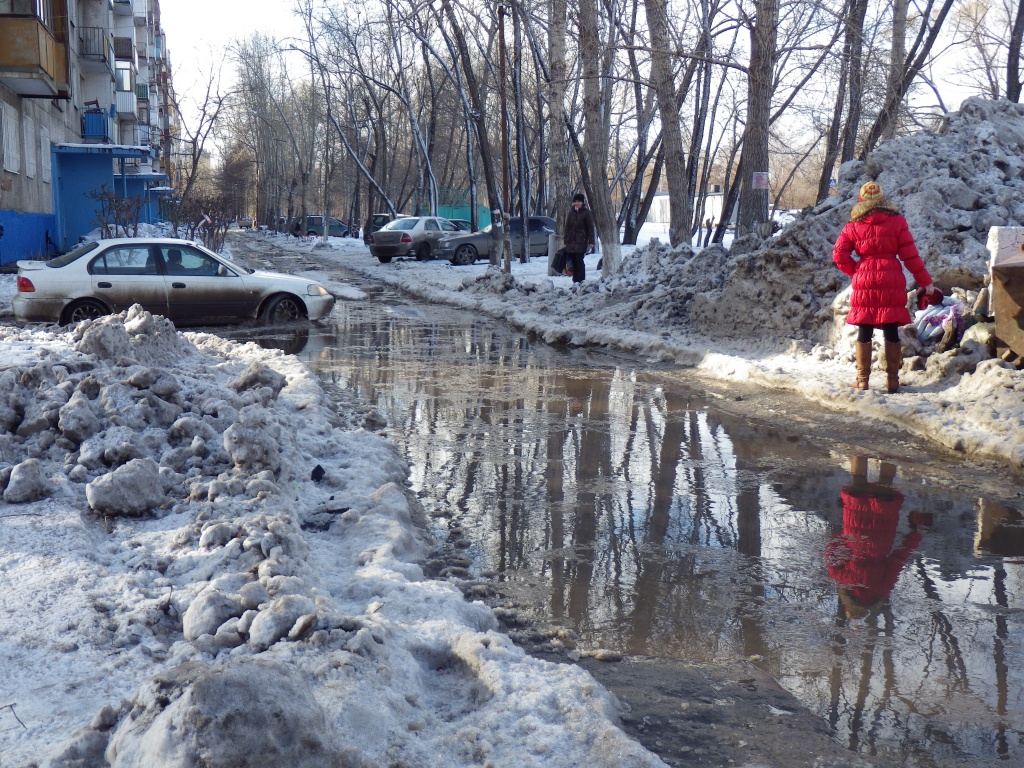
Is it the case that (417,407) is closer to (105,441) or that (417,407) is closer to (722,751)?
(105,441)

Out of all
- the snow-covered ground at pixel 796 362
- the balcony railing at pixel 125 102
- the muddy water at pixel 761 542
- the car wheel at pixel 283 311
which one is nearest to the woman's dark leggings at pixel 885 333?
the snow-covered ground at pixel 796 362

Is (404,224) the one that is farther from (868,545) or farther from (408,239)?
(868,545)

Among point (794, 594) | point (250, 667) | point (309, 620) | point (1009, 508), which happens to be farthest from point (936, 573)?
point (250, 667)

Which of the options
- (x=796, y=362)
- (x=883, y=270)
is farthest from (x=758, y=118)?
(x=883, y=270)

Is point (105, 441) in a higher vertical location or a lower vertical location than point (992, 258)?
lower

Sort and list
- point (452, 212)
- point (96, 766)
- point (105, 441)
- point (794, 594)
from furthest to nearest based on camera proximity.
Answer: point (452, 212)
point (105, 441)
point (794, 594)
point (96, 766)

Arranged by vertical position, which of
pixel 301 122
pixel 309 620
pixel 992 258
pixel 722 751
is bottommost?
pixel 722 751

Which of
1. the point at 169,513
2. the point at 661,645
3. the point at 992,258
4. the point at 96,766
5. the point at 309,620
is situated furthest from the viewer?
the point at 992,258

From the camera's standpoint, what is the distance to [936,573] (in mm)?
4285

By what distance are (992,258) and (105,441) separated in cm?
686

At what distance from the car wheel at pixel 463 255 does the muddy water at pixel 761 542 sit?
22.7 meters

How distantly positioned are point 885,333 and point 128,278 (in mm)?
9568

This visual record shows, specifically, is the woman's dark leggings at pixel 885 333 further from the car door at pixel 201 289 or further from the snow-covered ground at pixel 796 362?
the car door at pixel 201 289

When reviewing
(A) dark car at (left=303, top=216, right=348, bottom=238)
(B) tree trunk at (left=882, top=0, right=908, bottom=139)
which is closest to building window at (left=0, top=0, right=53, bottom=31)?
(B) tree trunk at (left=882, top=0, right=908, bottom=139)
